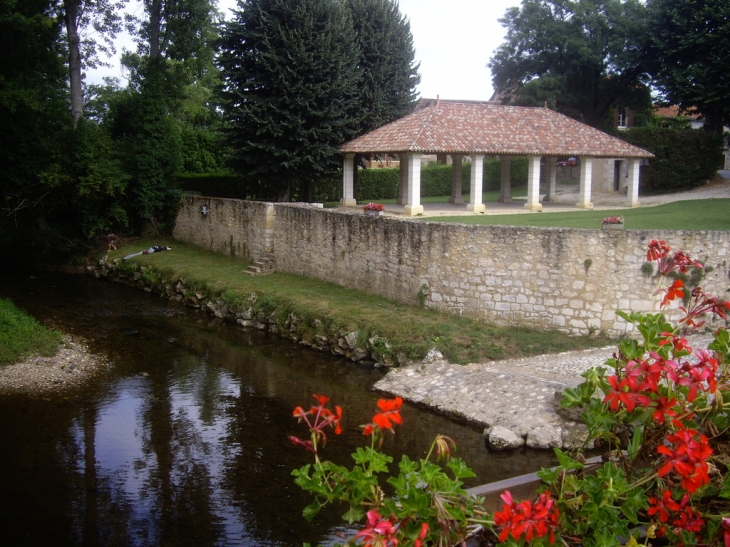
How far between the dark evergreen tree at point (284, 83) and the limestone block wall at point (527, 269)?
7775 millimetres

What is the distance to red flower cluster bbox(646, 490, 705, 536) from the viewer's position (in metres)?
3.39

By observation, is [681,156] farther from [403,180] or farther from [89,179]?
[89,179]

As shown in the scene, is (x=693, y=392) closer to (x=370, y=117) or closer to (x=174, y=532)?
(x=174, y=532)

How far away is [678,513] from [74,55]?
83.1 feet

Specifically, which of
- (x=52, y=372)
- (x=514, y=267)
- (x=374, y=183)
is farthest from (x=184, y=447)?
(x=374, y=183)

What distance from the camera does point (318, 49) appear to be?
23.3 metres

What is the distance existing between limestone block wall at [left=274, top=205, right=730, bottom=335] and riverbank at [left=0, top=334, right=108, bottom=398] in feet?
21.1

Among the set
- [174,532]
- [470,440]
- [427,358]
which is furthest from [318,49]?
[174,532]

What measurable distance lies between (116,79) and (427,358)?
Answer: 34211 millimetres

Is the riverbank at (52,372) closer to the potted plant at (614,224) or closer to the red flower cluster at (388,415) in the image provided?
the potted plant at (614,224)

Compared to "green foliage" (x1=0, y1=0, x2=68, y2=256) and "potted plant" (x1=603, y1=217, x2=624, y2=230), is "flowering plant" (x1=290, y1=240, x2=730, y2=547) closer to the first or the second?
"potted plant" (x1=603, y1=217, x2=624, y2=230)

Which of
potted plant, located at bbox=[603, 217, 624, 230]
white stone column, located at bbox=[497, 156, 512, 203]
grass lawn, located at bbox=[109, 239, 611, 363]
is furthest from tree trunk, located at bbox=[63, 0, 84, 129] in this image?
potted plant, located at bbox=[603, 217, 624, 230]

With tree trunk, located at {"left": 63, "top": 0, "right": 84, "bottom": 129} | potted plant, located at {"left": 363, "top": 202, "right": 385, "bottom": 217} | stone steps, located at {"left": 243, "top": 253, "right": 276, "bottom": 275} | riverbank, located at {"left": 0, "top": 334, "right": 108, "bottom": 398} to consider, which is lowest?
riverbank, located at {"left": 0, "top": 334, "right": 108, "bottom": 398}

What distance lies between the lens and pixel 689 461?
3232mm
